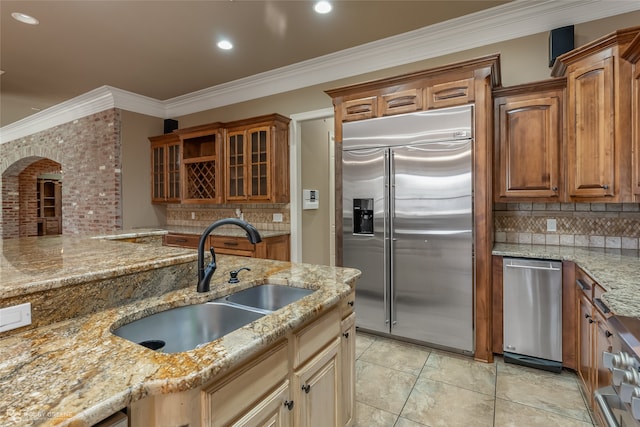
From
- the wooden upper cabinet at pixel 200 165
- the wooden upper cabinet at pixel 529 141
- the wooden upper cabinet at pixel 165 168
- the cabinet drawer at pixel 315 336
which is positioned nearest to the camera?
the cabinet drawer at pixel 315 336

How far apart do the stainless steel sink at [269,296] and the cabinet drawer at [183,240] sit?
2.90 meters

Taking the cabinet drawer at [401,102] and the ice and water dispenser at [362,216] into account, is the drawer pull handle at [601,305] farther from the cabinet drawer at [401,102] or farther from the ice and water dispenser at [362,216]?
the cabinet drawer at [401,102]

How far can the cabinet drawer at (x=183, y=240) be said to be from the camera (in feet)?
14.3

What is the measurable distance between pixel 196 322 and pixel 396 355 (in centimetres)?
196

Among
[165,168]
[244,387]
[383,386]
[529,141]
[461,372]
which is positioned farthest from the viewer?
[165,168]

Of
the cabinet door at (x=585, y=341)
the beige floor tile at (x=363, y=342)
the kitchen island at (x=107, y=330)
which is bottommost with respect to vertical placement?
the beige floor tile at (x=363, y=342)

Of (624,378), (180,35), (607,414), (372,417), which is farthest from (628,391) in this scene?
(180,35)

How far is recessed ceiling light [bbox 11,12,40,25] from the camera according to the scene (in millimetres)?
2932

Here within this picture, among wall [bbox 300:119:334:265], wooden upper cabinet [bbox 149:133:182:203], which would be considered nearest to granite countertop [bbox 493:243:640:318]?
wall [bbox 300:119:334:265]

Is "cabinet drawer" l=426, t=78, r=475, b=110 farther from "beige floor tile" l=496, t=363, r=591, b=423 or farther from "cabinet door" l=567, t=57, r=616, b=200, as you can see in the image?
"beige floor tile" l=496, t=363, r=591, b=423

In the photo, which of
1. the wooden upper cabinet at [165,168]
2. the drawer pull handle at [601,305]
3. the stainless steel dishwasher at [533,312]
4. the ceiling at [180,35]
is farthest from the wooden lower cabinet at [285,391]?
the wooden upper cabinet at [165,168]

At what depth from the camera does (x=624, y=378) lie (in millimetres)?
1107

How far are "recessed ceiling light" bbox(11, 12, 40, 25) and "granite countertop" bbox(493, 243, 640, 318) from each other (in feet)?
15.3

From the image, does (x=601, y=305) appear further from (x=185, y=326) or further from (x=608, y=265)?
(x=185, y=326)
